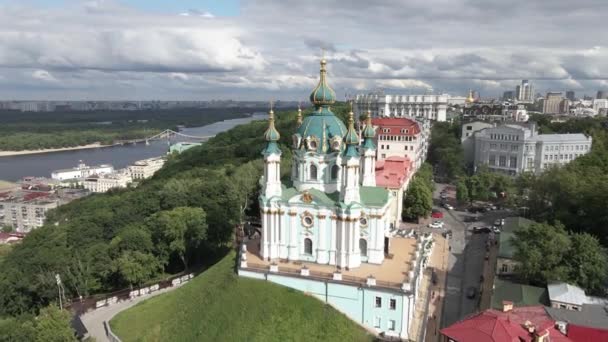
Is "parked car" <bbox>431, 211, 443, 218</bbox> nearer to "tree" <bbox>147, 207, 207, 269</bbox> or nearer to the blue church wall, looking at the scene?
"tree" <bbox>147, 207, 207, 269</bbox>

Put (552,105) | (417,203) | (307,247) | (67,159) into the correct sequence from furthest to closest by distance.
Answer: (552,105)
(67,159)
(417,203)
(307,247)

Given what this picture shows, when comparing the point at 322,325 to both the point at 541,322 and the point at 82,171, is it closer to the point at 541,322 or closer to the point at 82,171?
the point at 541,322

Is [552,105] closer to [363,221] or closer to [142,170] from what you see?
[142,170]

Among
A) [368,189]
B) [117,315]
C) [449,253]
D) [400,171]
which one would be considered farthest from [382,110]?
[117,315]

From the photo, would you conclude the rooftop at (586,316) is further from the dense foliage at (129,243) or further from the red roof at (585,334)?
the dense foliage at (129,243)

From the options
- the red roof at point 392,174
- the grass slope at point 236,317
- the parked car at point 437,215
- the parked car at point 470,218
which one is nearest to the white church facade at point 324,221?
the grass slope at point 236,317

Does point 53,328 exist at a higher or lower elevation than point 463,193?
lower

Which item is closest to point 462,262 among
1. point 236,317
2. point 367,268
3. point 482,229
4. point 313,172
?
point 482,229
